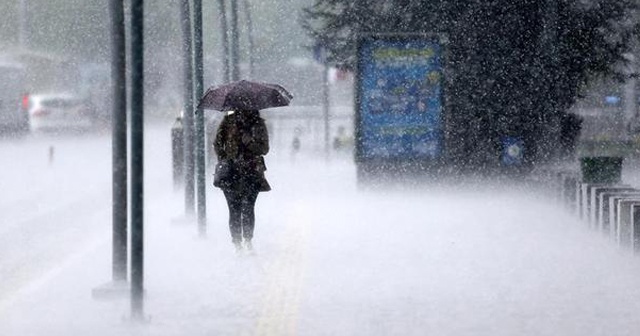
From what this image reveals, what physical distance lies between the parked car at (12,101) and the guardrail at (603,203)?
27085 millimetres

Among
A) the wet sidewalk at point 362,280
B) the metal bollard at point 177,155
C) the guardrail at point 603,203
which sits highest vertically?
the metal bollard at point 177,155

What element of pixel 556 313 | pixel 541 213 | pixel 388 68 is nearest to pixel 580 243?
pixel 541 213

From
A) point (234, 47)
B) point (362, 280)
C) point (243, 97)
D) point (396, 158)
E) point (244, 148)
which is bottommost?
point (362, 280)

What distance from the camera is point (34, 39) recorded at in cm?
7588

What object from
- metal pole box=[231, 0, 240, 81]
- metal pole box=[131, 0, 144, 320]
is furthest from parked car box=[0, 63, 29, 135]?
metal pole box=[131, 0, 144, 320]

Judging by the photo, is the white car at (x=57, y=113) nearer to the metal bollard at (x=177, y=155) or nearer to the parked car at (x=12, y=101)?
the parked car at (x=12, y=101)

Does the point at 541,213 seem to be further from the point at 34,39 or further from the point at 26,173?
the point at 34,39

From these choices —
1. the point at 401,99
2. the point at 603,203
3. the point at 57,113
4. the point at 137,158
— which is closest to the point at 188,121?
the point at 603,203

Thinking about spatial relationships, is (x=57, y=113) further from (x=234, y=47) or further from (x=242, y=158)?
(x=242, y=158)

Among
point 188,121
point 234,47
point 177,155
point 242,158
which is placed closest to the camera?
point 242,158

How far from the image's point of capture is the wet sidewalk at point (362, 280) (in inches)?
401

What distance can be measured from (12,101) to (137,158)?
3648 centimetres

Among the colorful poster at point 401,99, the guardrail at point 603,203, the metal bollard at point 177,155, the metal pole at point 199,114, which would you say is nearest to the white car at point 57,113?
the metal bollard at point 177,155

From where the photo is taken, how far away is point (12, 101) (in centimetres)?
4544
